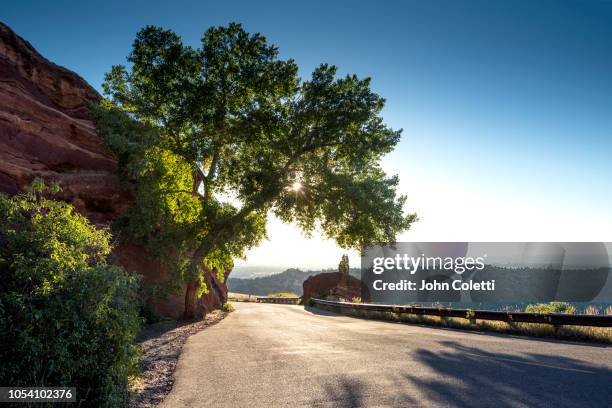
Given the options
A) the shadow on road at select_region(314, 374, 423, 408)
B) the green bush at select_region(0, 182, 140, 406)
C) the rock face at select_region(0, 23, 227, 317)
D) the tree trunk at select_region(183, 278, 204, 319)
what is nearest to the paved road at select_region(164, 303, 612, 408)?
the shadow on road at select_region(314, 374, 423, 408)

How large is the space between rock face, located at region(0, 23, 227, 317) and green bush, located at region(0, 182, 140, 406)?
11.2 meters

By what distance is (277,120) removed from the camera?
19094 mm

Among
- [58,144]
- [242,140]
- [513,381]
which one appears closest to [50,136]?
[58,144]

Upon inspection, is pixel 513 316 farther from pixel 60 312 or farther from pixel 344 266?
pixel 344 266

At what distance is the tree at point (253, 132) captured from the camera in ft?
58.8

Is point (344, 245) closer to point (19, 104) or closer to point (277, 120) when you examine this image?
point (277, 120)

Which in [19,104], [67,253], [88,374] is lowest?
[88,374]

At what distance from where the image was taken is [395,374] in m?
6.30

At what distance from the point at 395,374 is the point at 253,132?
601 inches

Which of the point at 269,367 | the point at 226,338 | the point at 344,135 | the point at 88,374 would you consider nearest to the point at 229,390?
the point at 269,367

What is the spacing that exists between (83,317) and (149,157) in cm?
1455

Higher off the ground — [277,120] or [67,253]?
[277,120]

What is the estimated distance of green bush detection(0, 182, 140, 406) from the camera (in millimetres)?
3713

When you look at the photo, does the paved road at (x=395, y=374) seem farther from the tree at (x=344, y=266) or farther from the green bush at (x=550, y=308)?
the tree at (x=344, y=266)
